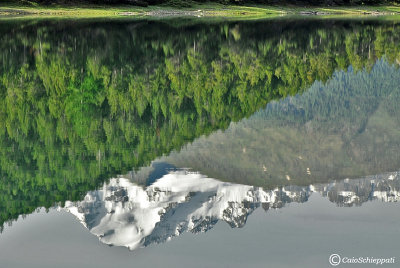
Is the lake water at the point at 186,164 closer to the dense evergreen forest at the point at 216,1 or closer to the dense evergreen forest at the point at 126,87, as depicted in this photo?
the dense evergreen forest at the point at 126,87

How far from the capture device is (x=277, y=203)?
2381 cm

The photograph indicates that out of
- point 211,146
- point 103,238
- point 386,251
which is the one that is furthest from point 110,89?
point 386,251

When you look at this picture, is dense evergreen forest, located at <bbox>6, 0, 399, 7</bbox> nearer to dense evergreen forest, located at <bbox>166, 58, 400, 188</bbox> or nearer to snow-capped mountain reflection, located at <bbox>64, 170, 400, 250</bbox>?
dense evergreen forest, located at <bbox>166, 58, 400, 188</bbox>

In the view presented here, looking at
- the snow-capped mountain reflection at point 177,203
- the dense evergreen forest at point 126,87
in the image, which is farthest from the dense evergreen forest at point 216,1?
the snow-capped mountain reflection at point 177,203

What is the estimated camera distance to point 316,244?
2002 cm

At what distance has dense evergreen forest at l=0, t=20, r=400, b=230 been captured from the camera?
28.5 meters

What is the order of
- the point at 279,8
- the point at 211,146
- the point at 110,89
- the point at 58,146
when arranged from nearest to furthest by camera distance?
the point at 58,146
the point at 211,146
the point at 110,89
the point at 279,8

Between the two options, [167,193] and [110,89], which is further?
[110,89]

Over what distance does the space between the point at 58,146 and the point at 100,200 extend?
289 inches

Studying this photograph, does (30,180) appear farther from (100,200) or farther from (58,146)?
(58,146)

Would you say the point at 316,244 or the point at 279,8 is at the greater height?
the point at 316,244

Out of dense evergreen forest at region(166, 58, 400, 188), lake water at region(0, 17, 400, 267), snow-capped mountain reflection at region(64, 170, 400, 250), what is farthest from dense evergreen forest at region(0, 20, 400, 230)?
dense evergreen forest at region(166, 58, 400, 188)

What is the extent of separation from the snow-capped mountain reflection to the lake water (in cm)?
8

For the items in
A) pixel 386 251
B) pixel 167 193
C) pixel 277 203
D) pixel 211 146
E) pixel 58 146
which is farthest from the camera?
pixel 211 146
